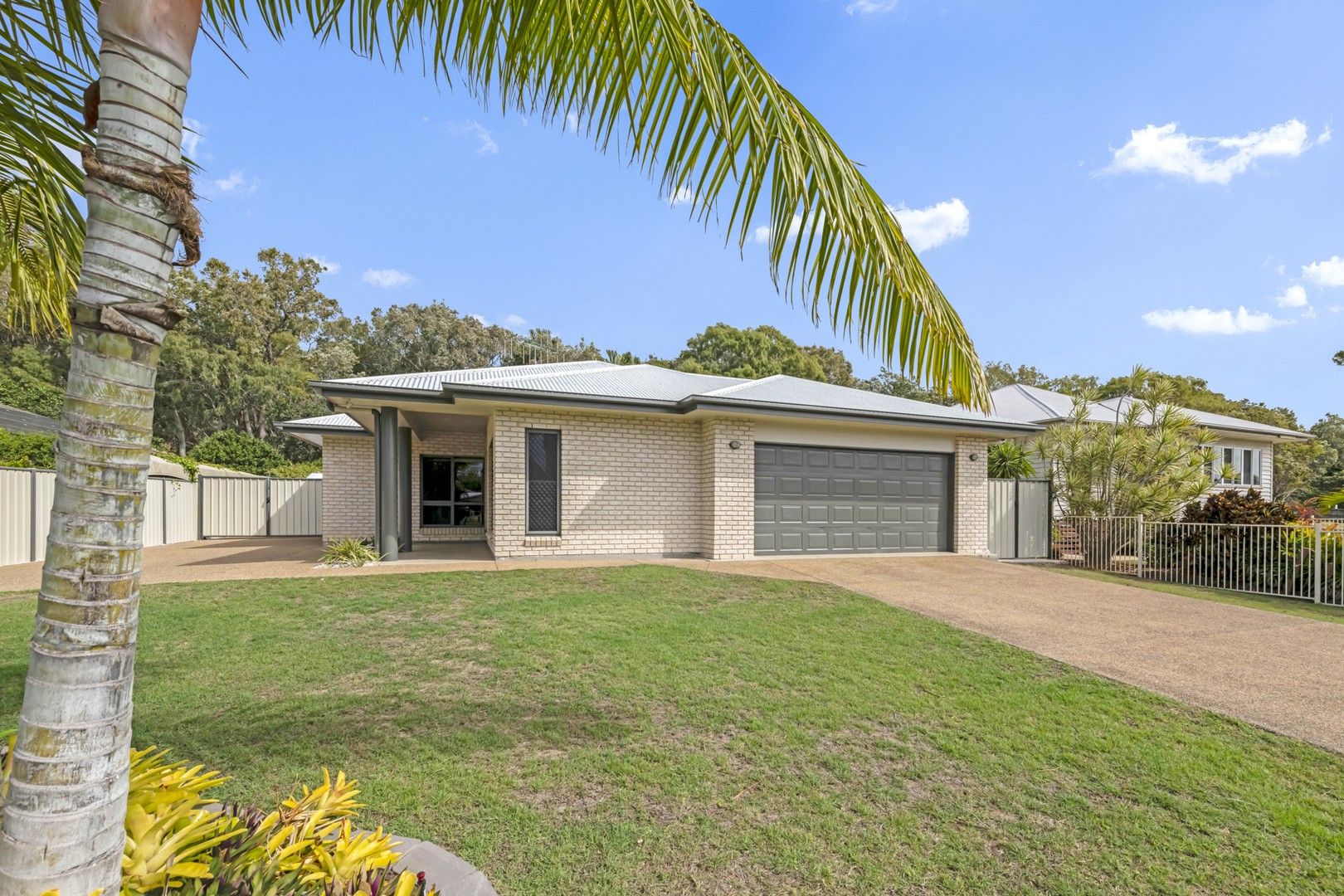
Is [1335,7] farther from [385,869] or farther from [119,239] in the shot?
[385,869]

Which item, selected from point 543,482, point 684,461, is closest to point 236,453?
point 543,482

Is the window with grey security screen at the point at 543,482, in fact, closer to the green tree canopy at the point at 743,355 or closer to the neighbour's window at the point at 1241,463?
the neighbour's window at the point at 1241,463

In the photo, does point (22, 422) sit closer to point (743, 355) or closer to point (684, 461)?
point (684, 461)

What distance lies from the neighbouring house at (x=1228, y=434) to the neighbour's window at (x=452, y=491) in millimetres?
17965

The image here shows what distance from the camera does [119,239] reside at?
1636 mm

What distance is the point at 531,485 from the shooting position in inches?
448

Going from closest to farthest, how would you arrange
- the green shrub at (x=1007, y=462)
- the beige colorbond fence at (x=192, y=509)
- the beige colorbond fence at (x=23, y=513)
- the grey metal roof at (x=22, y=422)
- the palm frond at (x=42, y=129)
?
the palm frond at (x=42, y=129)
the beige colorbond fence at (x=23, y=513)
the beige colorbond fence at (x=192, y=509)
the green shrub at (x=1007, y=462)
the grey metal roof at (x=22, y=422)

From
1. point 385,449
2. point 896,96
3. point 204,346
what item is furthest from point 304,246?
point 896,96

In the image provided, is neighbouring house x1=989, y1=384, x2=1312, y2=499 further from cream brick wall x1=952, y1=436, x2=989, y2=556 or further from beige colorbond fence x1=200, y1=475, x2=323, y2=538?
beige colorbond fence x1=200, y1=475, x2=323, y2=538

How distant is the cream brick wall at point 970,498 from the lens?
13484mm

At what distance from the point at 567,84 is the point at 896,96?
4973 millimetres

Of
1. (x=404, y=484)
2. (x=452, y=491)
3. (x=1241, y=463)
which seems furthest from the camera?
(x=1241, y=463)

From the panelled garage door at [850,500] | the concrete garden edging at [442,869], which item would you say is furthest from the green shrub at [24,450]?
the concrete garden edging at [442,869]

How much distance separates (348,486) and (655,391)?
824 centimetres
